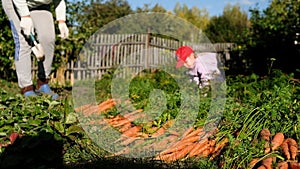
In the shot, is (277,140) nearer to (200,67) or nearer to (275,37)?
(200,67)

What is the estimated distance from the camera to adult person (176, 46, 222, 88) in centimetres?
485

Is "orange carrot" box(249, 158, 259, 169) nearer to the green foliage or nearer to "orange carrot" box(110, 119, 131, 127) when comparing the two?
the green foliage

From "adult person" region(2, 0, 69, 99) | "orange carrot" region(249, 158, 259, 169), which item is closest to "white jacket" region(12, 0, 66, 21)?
"adult person" region(2, 0, 69, 99)

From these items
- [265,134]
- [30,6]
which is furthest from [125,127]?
[30,6]

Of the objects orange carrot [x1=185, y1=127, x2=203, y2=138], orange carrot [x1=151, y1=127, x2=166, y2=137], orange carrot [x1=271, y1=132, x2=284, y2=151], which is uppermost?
orange carrot [x1=271, y1=132, x2=284, y2=151]

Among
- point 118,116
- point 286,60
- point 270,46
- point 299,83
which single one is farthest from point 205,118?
point 270,46

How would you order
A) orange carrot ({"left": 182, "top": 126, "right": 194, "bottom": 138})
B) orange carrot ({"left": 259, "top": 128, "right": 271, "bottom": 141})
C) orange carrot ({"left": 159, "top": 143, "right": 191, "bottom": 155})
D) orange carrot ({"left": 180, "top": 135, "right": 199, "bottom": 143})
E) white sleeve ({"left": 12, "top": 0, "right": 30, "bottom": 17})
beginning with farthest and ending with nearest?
white sleeve ({"left": 12, "top": 0, "right": 30, "bottom": 17}) → orange carrot ({"left": 182, "top": 126, "right": 194, "bottom": 138}) → orange carrot ({"left": 180, "top": 135, "right": 199, "bottom": 143}) → orange carrot ({"left": 159, "top": 143, "right": 191, "bottom": 155}) → orange carrot ({"left": 259, "top": 128, "right": 271, "bottom": 141})

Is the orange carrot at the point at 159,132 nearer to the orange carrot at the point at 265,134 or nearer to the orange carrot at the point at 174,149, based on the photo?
the orange carrot at the point at 174,149

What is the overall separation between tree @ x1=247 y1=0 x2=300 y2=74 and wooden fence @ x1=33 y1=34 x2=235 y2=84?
1.01 metres

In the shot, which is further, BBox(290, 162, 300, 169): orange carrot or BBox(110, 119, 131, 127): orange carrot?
BBox(110, 119, 131, 127): orange carrot

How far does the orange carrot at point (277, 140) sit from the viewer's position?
8.77 feet

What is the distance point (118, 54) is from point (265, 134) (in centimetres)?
864

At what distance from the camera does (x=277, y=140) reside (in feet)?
8.93

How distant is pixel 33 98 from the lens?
3.99 meters
